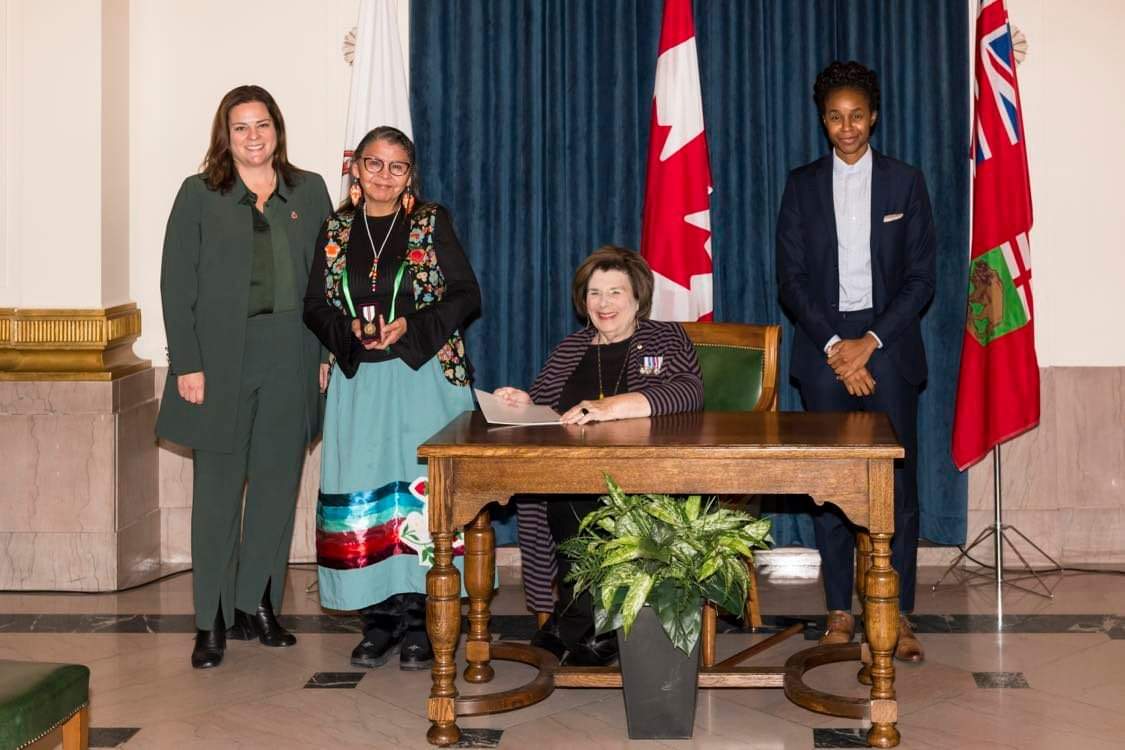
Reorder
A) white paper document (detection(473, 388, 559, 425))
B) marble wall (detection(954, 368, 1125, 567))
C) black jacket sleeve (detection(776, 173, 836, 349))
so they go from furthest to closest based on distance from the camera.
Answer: marble wall (detection(954, 368, 1125, 567))
black jacket sleeve (detection(776, 173, 836, 349))
white paper document (detection(473, 388, 559, 425))

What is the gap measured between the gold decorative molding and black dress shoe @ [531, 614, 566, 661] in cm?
207

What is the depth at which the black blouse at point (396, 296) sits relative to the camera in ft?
14.1

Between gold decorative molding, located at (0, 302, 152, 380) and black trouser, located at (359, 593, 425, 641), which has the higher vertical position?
gold decorative molding, located at (0, 302, 152, 380)

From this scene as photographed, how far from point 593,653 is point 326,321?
1266mm

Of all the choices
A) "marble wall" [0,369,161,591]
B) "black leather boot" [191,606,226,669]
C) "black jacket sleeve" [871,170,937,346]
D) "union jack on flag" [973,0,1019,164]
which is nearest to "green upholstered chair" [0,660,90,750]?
"black leather boot" [191,606,226,669]

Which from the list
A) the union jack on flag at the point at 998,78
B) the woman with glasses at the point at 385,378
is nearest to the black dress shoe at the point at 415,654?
the woman with glasses at the point at 385,378

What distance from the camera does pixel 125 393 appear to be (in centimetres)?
559

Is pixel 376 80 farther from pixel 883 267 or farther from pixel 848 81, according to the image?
pixel 883 267

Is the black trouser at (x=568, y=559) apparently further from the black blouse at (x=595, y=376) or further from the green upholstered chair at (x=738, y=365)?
the green upholstered chair at (x=738, y=365)

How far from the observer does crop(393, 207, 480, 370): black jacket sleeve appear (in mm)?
4301

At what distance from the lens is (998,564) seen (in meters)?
5.36

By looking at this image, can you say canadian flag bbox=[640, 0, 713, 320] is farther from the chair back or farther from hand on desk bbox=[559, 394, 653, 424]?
hand on desk bbox=[559, 394, 653, 424]

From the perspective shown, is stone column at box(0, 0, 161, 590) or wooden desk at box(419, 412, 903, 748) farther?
stone column at box(0, 0, 161, 590)

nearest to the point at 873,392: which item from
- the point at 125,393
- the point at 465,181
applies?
the point at 465,181
